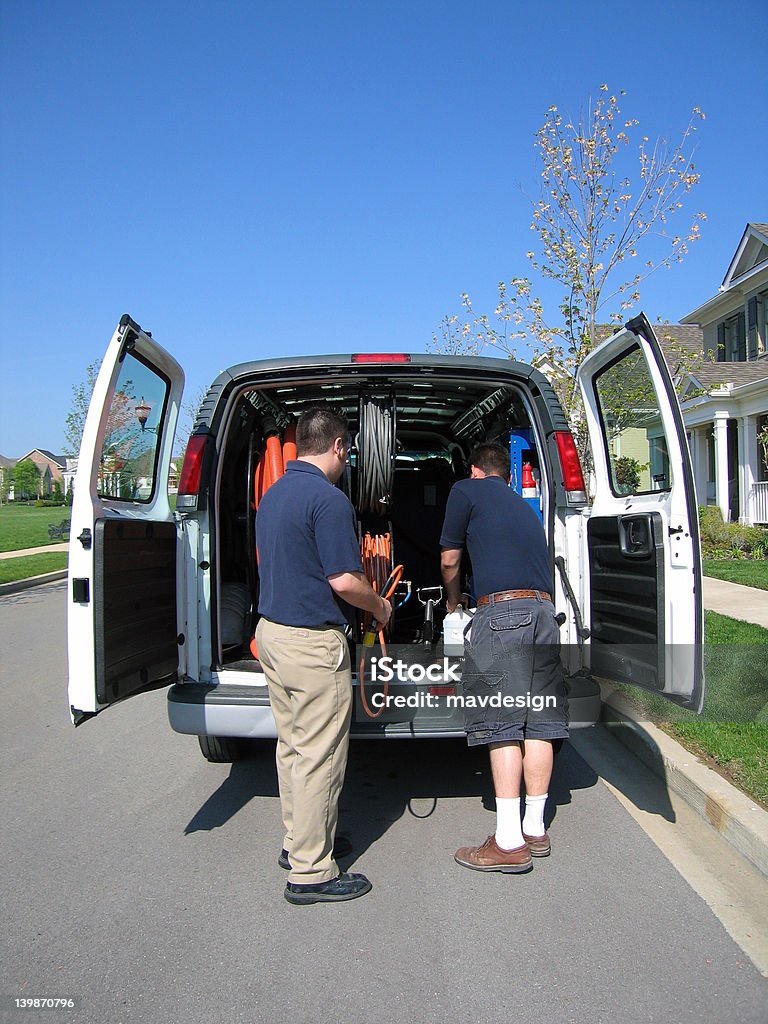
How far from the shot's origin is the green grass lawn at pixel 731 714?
4434 mm

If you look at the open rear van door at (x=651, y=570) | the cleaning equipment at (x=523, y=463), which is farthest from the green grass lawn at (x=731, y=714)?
the cleaning equipment at (x=523, y=463)

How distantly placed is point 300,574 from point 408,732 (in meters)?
0.98

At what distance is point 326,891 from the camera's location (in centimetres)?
336

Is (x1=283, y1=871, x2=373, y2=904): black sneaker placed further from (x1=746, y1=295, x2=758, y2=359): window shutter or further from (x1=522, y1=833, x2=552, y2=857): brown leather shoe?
(x1=746, y1=295, x2=758, y2=359): window shutter

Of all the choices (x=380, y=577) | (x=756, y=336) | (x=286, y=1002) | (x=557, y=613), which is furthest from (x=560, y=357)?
(x=756, y=336)

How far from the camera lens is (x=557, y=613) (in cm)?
419

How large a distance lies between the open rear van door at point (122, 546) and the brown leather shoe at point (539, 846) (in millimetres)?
1831

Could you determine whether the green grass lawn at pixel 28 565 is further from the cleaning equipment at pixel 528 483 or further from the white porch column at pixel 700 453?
the white porch column at pixel 700 453

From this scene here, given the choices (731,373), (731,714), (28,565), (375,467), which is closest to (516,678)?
(375,467)

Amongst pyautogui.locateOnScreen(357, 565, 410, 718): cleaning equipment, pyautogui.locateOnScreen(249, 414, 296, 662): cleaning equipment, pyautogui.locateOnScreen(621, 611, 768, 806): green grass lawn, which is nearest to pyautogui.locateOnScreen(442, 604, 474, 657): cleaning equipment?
pyautogui.locateOnScreen(357, 565, 410, 718): cleaning equipment

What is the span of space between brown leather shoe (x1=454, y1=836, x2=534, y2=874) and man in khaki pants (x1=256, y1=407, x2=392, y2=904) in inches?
20.1

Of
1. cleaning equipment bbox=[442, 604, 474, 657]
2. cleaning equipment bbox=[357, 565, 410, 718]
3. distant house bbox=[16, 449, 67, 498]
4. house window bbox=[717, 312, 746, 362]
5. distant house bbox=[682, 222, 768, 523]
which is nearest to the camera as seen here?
cleaning equipment bbox=[357, 565, 410, 718]

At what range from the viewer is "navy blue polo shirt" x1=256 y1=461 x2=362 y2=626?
3342 mm

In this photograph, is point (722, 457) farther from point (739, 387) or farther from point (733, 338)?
point (733, 338)
